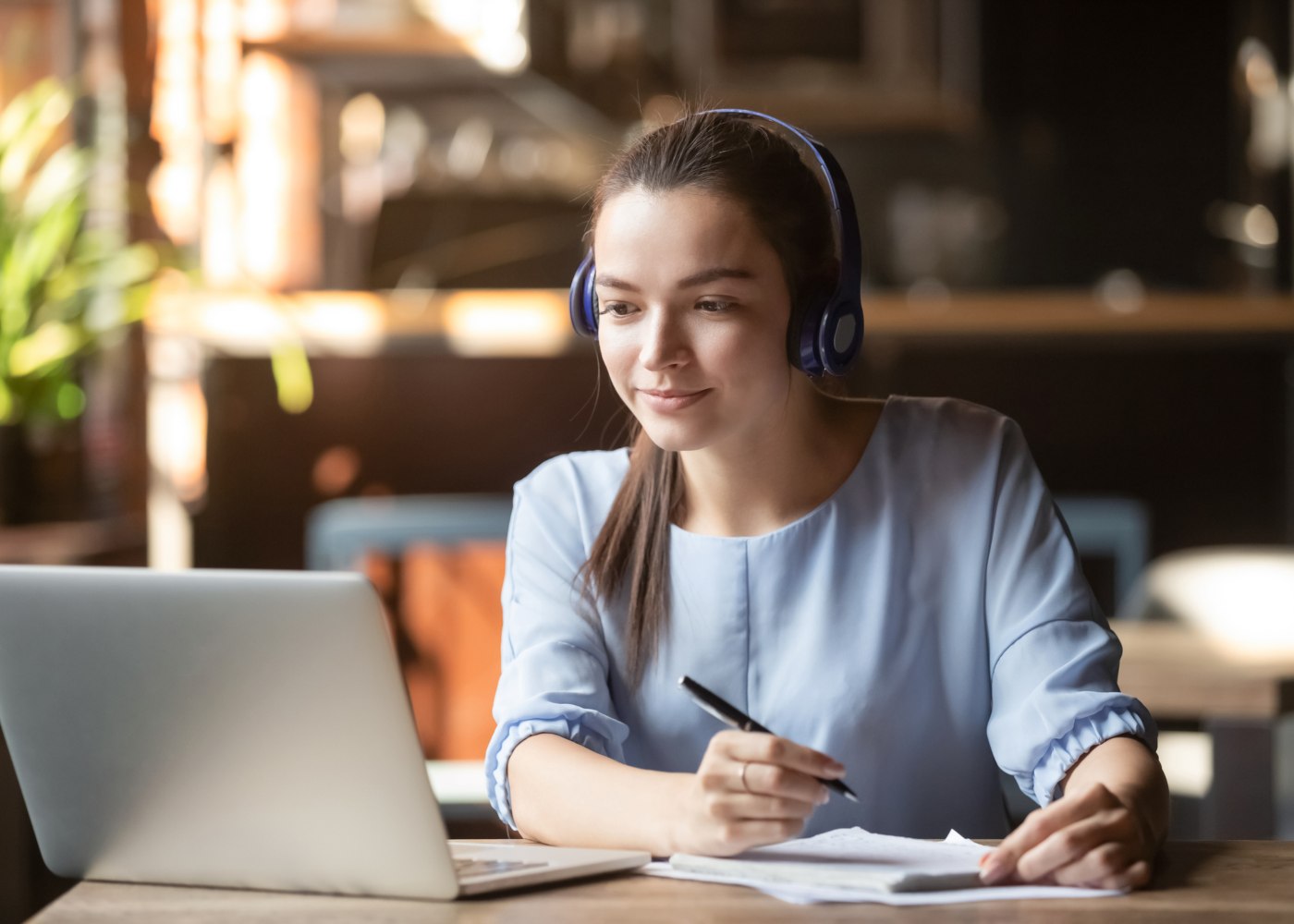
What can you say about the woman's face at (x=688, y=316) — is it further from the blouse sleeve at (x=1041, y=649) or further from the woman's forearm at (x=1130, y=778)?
the woman's forearm at (x=1130, y=778)

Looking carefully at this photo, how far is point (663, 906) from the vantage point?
2.85ft

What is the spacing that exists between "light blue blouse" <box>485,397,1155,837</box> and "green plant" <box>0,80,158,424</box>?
1341 millimetres

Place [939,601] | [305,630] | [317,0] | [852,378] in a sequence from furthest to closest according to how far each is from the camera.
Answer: [317,0], [852,378], [939,601], [305,630]

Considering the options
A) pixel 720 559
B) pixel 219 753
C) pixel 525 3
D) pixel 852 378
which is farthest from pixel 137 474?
pixel 219 753

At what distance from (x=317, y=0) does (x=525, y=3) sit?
1111 millimetres

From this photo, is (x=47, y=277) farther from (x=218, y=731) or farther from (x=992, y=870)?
A: (x=992, y=870)

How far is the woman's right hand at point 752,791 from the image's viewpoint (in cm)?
90

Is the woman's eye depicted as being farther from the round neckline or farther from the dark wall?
the dark wall

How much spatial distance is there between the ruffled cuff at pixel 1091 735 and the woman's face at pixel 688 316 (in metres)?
0.33

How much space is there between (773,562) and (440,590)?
4.34 feet

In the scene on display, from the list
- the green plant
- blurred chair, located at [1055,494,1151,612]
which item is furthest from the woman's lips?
the green plant

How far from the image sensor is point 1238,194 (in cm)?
461

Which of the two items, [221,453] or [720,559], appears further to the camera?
[221,453]

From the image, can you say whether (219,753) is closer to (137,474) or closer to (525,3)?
(525,3)
